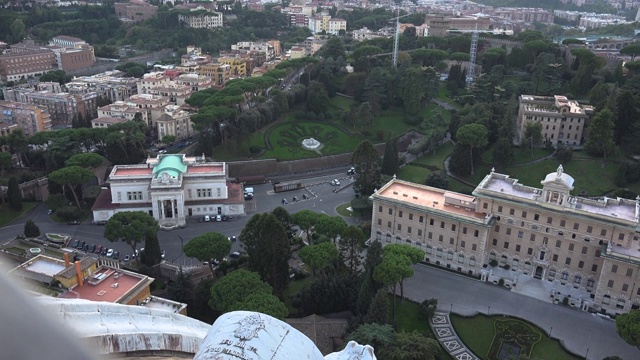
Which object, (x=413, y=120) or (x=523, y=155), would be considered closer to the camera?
(x=523, y=155)

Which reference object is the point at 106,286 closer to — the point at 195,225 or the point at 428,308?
the point at 195,225

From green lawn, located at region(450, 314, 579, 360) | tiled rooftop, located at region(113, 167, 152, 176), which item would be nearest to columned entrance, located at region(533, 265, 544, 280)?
green lawn, located at region(450, 314, 579, 360)

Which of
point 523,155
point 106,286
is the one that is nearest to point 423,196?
point 523,155

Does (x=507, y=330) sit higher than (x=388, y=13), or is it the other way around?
(x=388, y=13)

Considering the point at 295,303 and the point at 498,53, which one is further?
the point at 498,53

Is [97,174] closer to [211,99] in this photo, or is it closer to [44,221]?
[44,221]

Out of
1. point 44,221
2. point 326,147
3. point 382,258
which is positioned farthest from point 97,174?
point 382,258

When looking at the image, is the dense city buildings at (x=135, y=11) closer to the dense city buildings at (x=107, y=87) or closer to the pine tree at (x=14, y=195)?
the dense city buildings at (x=107, y=87)

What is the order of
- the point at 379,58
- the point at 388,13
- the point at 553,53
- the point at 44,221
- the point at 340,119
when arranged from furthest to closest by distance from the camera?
the point at 388,13, the point at 379,58, the point at 553,53, the point at 340,119, the point at 44,221

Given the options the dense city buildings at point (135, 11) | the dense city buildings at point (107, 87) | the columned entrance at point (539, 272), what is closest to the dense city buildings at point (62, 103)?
the dense city buildings at point (107, 87)
